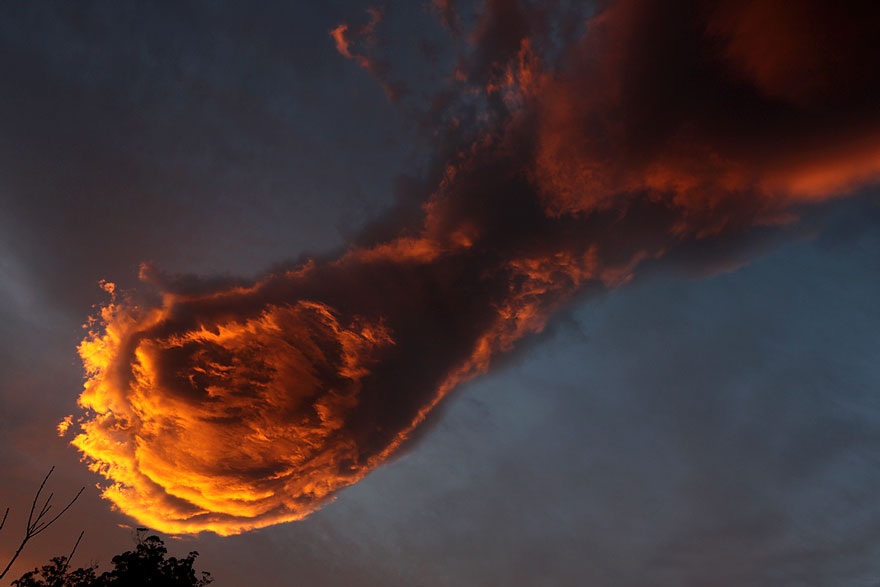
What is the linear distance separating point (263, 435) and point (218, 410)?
4.82m

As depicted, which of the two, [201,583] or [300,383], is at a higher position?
[300,383]

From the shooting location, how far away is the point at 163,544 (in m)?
35.1

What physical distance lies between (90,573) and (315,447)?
19.1 metres

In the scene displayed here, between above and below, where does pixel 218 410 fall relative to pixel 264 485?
above

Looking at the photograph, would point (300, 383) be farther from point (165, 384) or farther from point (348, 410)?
point (165, 384)

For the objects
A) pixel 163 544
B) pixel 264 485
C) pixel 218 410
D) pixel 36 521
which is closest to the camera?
pixel 36 521

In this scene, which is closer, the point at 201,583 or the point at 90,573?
the point at 90,573

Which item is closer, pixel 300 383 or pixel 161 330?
pixel 161 330

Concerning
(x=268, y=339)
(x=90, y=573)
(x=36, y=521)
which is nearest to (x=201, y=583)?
(x=90, y=573)

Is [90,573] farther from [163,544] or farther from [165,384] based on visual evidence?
[165,384]

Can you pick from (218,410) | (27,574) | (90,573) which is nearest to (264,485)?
(218,410)

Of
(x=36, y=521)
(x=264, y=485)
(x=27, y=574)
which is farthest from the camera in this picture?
(x=264, y=485)

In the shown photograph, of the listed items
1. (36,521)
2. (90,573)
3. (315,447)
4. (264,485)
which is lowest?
(36,521)

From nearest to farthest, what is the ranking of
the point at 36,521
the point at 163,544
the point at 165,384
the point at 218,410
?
the point at 36,521 → the point at 163,544 → the point at 165,384 → the point at 218,410
